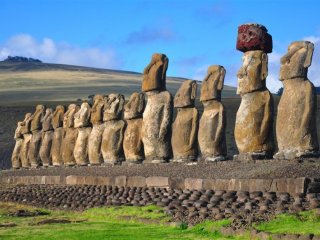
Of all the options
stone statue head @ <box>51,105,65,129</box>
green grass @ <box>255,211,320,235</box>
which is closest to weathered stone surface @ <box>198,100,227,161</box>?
green grass @ <box>255,211,320,235</box>

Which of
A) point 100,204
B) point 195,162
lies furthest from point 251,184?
point 195,162

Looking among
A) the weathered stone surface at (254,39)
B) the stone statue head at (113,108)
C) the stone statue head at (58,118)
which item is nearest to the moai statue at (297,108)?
the weathered stone surface at (254,39)

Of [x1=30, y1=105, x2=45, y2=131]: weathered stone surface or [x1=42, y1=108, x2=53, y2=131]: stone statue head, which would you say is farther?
[x1=30, y1=105, x2=45, y2=131]: weathered stone surface

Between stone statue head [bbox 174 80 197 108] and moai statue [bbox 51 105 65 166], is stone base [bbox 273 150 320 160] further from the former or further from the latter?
moai statue [bbox 51 105 65 166]

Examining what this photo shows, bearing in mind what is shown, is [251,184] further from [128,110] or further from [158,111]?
[128,110]

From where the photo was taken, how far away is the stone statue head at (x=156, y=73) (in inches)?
912

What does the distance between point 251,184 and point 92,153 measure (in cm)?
1218

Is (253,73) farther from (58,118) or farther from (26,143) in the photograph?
(26,143)

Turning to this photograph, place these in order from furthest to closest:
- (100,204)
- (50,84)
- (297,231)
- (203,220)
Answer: (50,84), (100,204), (203,220), (297,231)

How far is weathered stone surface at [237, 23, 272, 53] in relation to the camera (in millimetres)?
18953

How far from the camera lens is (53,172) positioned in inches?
1080

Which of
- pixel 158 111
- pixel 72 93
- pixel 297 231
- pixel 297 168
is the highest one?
pixel 72 93

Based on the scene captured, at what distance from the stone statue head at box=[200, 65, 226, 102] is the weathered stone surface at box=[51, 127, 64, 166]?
10.6m

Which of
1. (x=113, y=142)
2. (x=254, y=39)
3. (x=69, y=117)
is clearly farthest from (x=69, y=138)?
(x=254, y=39)
